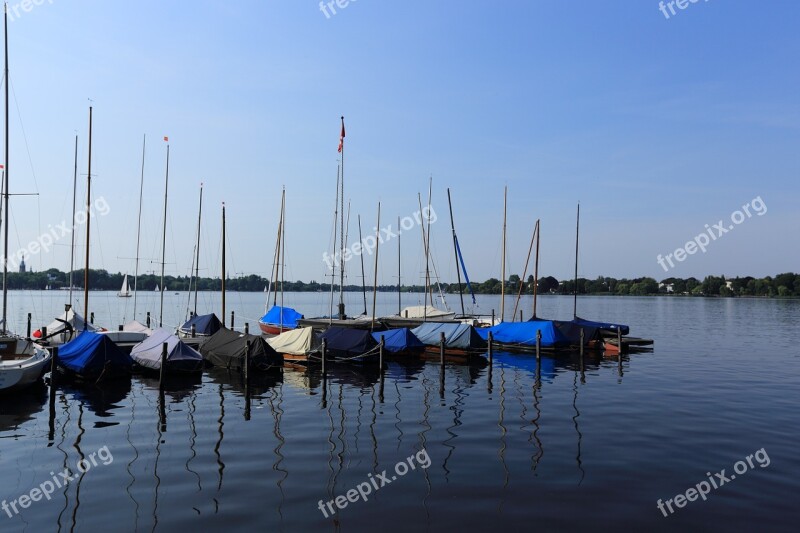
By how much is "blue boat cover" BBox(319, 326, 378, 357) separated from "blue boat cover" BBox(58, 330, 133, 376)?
1128 centimetres

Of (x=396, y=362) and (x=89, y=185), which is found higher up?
(x=89, y=185)

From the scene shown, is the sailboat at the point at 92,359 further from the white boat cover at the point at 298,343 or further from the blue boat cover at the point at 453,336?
the blue boat cover at the point at 453,336

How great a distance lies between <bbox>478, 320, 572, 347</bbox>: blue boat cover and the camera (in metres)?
41.0

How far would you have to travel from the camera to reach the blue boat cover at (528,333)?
41.0 metres

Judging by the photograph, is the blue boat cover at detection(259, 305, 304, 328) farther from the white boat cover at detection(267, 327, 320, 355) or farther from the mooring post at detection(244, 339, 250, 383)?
the mooring post at detection(244, 339, 250, 383)

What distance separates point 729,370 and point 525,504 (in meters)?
27.9

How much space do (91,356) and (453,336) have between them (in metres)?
22.2

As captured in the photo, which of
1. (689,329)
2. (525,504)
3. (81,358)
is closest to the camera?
(525,504)

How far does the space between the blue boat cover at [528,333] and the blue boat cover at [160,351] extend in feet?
69.0

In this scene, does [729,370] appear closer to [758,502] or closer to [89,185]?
[758,502]

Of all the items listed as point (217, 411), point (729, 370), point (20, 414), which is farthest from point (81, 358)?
point (729, 370)

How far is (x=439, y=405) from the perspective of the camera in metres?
23.5

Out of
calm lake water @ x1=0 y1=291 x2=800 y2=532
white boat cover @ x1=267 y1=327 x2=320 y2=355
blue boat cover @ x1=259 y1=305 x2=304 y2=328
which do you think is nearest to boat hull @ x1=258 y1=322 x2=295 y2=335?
blue boat cover @ x1=259 y1=305 x2=304 y2=328

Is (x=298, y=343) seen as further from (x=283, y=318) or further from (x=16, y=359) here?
(x=283, y=318)
